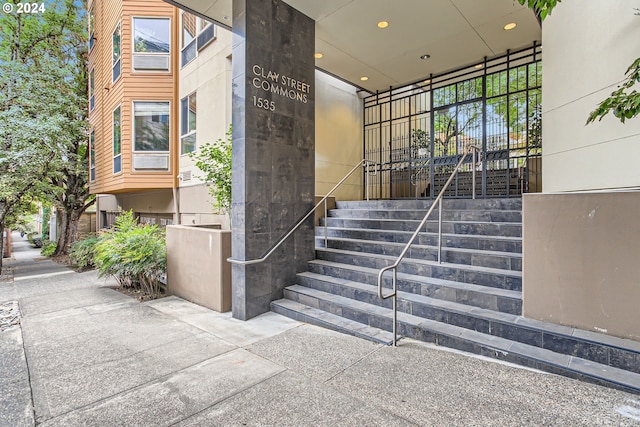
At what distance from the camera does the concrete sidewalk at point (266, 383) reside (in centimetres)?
241

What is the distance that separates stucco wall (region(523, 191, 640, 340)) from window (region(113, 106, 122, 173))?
1074 cm

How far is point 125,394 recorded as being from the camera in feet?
9.18

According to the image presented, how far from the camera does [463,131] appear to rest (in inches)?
311

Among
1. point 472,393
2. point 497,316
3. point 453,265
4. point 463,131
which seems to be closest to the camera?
point 472,393

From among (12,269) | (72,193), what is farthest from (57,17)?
(12,269)

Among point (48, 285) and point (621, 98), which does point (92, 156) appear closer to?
point (48, 285)

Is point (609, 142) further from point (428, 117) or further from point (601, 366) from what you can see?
point (428, 117)

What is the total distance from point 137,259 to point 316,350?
173 inches

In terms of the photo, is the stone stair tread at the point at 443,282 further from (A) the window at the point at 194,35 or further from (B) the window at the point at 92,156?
(B) the window at the point at 92,156

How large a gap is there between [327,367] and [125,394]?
178 cm

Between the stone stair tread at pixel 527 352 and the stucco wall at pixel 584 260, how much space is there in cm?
37

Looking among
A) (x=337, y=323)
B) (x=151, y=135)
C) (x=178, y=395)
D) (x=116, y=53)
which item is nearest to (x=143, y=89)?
(x=151, y=135)

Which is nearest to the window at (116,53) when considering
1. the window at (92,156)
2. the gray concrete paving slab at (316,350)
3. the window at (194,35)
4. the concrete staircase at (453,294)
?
the window at (194,35)

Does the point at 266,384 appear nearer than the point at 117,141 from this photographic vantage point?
Yes
